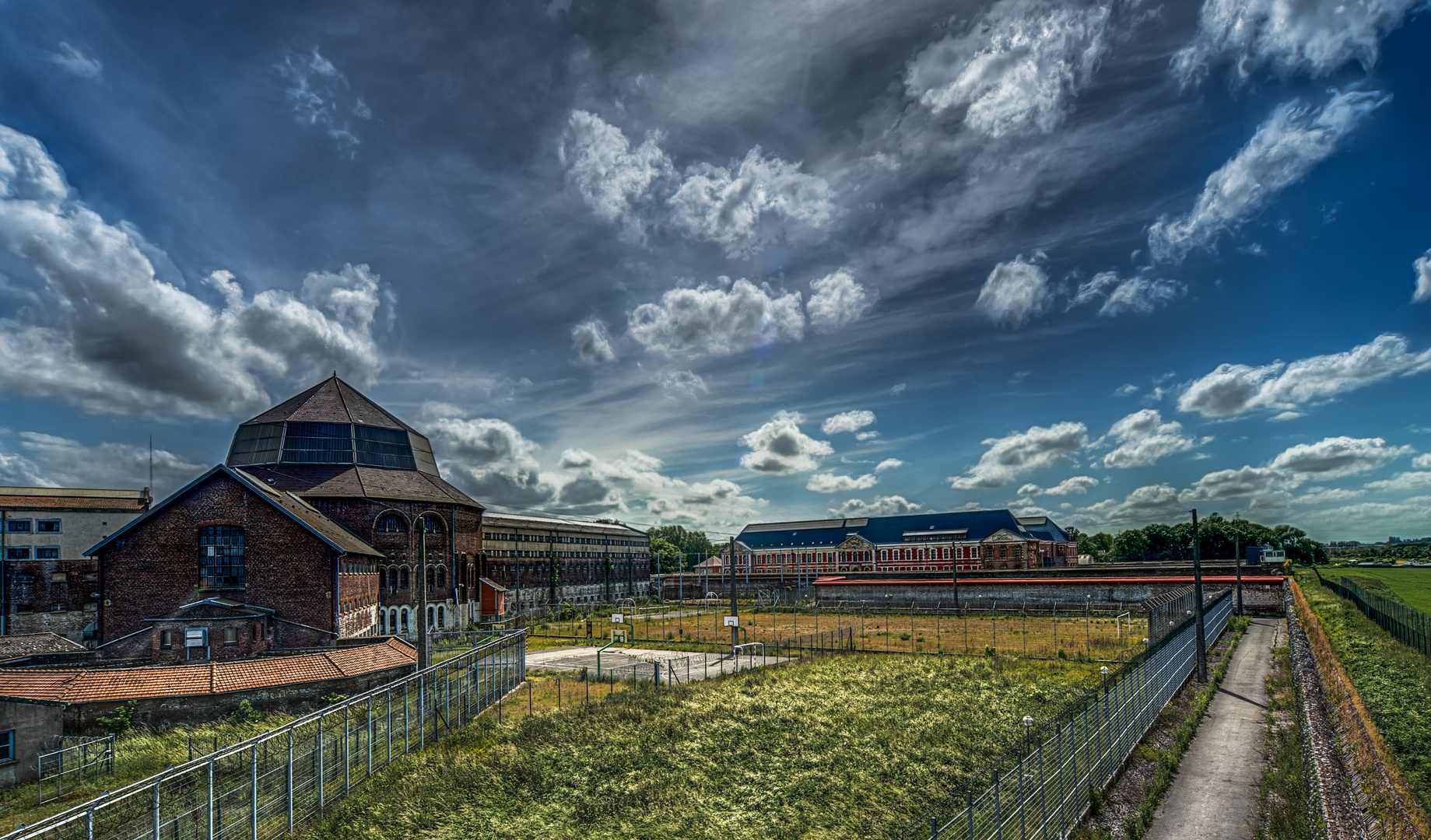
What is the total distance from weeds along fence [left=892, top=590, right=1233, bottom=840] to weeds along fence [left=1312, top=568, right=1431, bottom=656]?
8.26 metres

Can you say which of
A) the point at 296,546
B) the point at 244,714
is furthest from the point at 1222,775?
the point at 296,546

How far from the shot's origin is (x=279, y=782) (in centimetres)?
1527

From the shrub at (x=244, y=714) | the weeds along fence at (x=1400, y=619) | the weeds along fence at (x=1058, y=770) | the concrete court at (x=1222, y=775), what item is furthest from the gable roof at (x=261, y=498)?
the weeds along fence at (x=1400, y=619)

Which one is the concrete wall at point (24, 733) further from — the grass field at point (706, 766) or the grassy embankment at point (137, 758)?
the grass field at point (706, 766)

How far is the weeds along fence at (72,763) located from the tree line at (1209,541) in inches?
5848

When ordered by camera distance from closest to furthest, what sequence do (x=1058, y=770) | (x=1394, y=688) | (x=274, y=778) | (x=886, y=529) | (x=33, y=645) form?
(x=1058, y=770), (x=274, y=778), (x=1394, y=688), (x=33, y=645), (x=886, y=529)

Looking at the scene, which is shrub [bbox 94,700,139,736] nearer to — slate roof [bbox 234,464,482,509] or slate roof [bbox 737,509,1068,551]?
slate roof [bbox 234,464,482,509]

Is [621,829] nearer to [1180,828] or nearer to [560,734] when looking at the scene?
[560,734]

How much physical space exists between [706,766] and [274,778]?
9570 mm

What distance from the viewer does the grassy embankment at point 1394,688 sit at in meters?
13.8

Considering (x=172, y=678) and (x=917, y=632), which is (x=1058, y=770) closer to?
(x=172, y=678)

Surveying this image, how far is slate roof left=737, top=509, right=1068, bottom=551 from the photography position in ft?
381

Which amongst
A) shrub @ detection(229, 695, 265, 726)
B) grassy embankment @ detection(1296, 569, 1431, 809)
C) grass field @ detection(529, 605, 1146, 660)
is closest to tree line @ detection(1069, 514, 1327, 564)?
grass field @ detection(529, 605, 1146, 660)

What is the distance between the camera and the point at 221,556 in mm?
38781
